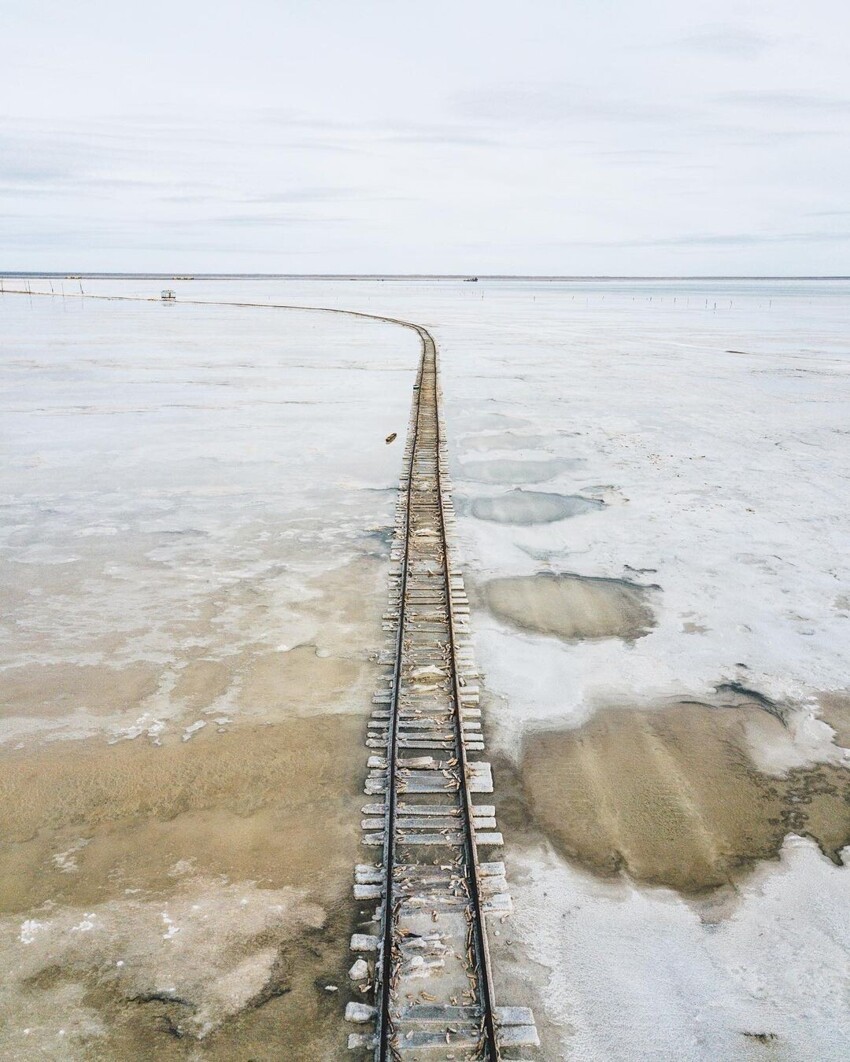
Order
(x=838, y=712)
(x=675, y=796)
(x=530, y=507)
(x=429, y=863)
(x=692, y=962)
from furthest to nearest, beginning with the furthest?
(x=530, y=507) < (x=838, y=712) < (x=675, y=796) < (x=429, y=863) < (x=692, y=962)

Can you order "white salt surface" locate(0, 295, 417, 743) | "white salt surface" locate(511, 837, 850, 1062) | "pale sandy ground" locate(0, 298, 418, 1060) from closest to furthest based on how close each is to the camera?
"white salt surface" locate(511, 837, 850, 1062) < "pale sandy ground" locate(0, 298, 418, 1060) < "white salt surface" locate(0, 295, 417, 743)

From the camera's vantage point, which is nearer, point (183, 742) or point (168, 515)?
point (183, 742)

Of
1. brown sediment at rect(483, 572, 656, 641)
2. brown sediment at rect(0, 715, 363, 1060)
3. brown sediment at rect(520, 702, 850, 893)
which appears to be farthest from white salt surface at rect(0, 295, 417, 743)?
brown sediment at rect(520, 702, 850, 893)

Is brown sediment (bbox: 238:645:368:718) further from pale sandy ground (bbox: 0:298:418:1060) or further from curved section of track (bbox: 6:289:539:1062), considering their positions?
curved section of track (bbox: 6:289:539:1062)

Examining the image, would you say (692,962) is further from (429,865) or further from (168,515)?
(168,515)

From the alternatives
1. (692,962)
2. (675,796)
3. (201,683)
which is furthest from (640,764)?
(201,683)

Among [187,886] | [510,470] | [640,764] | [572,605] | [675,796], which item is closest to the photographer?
[187,886]

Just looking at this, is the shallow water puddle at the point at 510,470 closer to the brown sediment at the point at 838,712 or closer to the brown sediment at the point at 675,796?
the brown sediment at the point at 838,712
